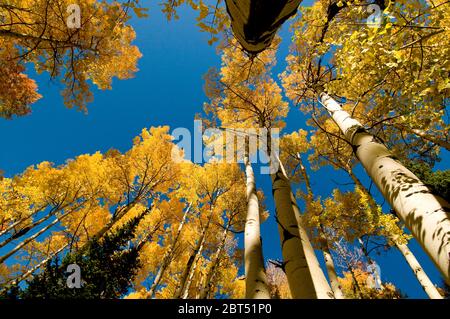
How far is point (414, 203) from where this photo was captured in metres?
1.42

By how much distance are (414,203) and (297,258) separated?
1.24m

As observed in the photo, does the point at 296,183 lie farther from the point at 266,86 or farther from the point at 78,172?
the point at 78,172

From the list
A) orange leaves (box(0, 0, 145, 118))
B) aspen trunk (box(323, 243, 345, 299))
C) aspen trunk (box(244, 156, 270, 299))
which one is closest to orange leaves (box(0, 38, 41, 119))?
orange leaves (box(0, 0, 145, 118))

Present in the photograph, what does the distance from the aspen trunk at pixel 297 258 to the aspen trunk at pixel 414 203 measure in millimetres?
1031

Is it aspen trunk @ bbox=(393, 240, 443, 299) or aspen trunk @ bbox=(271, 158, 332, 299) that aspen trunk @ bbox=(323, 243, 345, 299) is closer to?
aspen trunk @ bbox=(393, 240, 443, 299)

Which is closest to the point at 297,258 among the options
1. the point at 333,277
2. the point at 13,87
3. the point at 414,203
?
the point at 414,203

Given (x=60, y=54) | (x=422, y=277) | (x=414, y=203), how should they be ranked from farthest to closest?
1. (x=422, y=277)
2. (x=60, y=54)
3. (x=414, y=203)

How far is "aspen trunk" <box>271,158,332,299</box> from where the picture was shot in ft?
6.77

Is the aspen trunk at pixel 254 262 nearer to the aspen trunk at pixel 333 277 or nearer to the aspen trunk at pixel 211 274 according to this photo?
the aspen trunk at pixel 211 274

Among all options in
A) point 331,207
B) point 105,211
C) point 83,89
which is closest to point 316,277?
point 83,89

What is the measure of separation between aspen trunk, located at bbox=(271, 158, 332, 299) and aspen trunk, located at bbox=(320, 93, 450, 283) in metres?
1.03

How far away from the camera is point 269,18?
1.35 metres

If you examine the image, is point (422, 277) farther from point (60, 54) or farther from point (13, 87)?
point (13, 87)
